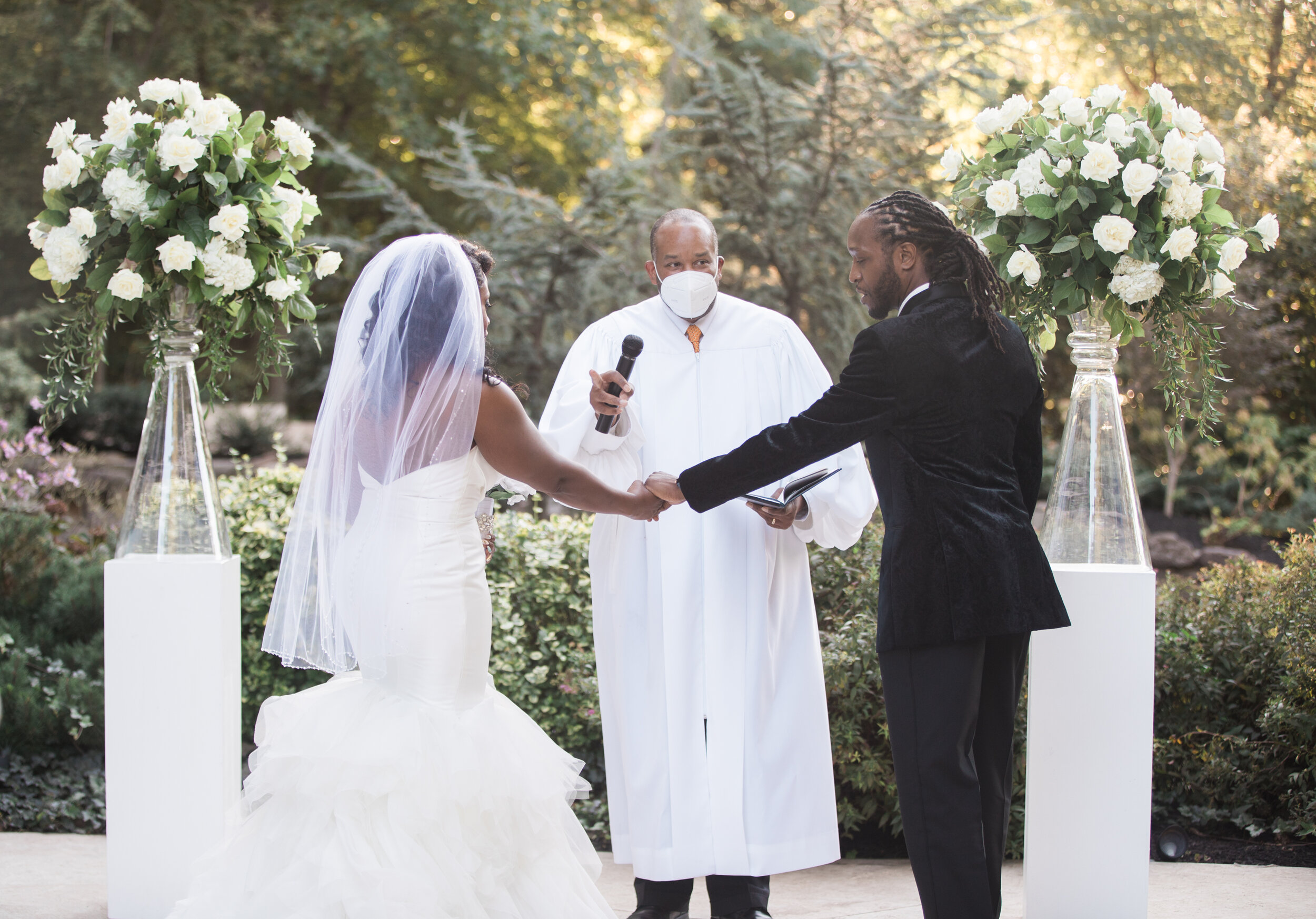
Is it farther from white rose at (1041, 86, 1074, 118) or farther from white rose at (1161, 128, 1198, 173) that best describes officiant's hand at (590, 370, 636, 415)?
white rose at (1161, 128, 1198, 173)

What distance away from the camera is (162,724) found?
12.5ft

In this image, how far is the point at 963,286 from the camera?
3.07 metres

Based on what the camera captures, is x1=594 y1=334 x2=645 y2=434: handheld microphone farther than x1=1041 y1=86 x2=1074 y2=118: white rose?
No

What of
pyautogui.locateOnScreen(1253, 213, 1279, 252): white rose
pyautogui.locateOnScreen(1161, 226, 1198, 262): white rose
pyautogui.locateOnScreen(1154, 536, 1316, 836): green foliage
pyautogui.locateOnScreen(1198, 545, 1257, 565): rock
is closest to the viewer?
pyautogui.locateOnScreen(1161, 226, 1198, 262): white rose

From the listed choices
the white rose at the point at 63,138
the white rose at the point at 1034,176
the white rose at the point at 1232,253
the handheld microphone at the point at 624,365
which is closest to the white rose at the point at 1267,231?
the white rose at the point at 1232,253

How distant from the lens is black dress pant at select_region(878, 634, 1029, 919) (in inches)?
114

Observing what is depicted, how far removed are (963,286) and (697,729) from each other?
161 cm

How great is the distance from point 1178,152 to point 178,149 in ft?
10.2

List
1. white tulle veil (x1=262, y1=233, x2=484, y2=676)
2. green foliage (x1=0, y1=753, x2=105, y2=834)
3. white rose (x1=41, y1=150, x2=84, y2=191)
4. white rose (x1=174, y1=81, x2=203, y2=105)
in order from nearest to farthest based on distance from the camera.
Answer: white tulle veil (x1=262, y1=233, x2=484, y2=676), white rose (x1=41, y1=150, x2=84, y2=191), white rose (x1=174, y1=81, x2=203, y2=105), green foliage (x1=0, y1=753, x2=105, y2=834)

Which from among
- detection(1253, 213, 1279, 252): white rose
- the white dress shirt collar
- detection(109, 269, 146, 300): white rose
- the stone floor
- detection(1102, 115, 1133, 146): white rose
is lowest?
the stone floor

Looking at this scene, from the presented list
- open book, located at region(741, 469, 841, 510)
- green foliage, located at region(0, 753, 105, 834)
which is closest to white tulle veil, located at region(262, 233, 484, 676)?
open book, located at region(741, 469, 841, 510)

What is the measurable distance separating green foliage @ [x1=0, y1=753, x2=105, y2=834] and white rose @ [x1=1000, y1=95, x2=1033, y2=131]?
4.64m

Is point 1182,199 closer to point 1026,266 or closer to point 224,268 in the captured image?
point 1026,266

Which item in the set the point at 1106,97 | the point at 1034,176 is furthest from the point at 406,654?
the point at 1106,97
